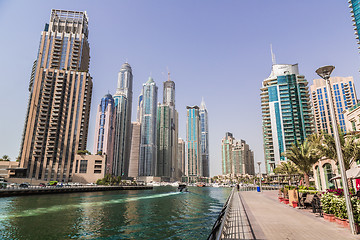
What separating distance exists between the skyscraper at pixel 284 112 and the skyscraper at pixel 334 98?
4479 centimetres

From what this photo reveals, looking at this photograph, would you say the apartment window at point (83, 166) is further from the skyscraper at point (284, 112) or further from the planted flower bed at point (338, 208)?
the planted flower bed at point (338, 208)

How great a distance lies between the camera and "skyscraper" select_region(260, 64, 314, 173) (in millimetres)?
120438

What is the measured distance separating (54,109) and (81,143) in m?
25.5

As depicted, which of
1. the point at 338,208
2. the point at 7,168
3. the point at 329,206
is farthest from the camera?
the point at 7,168

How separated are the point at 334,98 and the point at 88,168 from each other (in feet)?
580

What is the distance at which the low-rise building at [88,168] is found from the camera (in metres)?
123

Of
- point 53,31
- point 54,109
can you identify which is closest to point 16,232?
point 54,109

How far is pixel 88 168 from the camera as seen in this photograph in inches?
4934

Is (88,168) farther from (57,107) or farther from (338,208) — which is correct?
(338,208)

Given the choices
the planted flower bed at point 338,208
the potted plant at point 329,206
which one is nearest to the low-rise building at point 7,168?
the potted plant at point 329,206

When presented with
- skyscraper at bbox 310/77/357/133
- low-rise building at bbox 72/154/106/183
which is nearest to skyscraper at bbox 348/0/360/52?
skyscraper at bbox 310/77/357/133

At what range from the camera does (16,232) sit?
1905cm

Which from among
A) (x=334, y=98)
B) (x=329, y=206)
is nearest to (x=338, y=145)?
(x=329, y=206)

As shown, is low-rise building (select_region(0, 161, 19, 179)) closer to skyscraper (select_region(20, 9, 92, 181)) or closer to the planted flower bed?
skyscraper (select_region(20, 9, 92, 181))
